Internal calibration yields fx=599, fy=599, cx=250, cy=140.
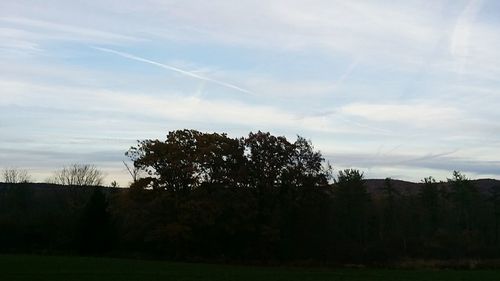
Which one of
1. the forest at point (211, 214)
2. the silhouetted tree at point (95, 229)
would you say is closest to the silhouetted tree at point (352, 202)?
the forest at point (211, 214)

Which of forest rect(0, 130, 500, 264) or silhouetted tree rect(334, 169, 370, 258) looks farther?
silhouetted tree rect(334, 169, 370, 258)

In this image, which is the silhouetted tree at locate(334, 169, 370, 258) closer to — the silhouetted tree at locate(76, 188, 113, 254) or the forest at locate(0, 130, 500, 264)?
the forest at locate(0, 130, 500, 264)

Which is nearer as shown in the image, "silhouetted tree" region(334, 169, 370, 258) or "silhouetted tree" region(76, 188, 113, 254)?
"silhouetted tree" region(76, 188, 113, 254)

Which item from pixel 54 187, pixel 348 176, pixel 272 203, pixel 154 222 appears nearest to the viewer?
pixel 154 222

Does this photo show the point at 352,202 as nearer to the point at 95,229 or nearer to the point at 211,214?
the point at 211,214

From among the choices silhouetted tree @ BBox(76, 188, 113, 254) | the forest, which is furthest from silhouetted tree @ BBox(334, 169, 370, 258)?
silhouetted tree @ BBox(76, 188, 113, 254)

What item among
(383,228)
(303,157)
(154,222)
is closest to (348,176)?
(383,228)

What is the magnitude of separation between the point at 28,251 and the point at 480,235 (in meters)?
70.9

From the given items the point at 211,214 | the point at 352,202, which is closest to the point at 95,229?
the point at 211,214

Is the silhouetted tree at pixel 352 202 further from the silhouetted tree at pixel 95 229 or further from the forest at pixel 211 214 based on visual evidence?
the silhouetted tree at pixel 95 229

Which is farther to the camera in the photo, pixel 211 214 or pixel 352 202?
pixel 352 202

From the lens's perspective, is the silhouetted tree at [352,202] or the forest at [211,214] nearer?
the forest at [211,214]

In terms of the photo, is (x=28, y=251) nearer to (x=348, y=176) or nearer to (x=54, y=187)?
(x=54, y=187)

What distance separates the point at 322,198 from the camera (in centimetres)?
6750
